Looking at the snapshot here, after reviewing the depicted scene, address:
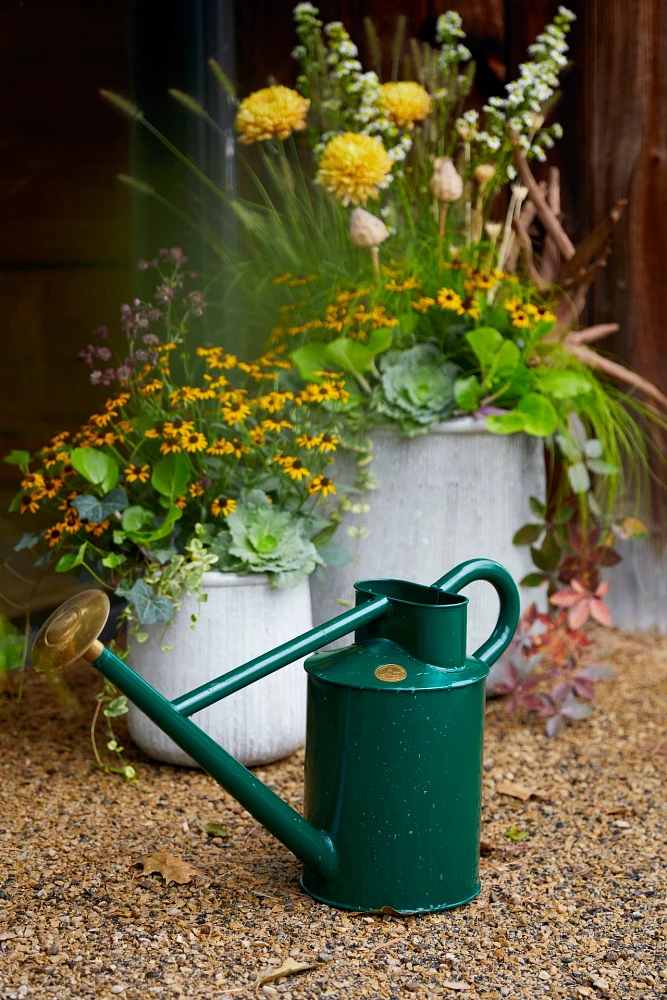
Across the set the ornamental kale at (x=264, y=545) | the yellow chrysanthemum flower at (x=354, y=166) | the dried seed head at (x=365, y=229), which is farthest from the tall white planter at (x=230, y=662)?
the yellow chrysanthemum flower at (x=354, y=166)

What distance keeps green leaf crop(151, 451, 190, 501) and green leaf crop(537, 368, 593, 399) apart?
2.58 feet

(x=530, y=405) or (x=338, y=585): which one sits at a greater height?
(x=530, y=405)

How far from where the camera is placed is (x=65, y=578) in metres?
2.61

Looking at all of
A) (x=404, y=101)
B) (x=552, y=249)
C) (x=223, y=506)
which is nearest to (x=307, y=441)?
(x=223, y=506)

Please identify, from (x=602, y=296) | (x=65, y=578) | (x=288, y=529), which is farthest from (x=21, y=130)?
(x=602, y=296)

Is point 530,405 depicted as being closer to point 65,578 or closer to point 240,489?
point 240,489

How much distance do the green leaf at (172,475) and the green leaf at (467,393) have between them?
61 centimetres

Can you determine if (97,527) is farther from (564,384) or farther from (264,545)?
(564,384)

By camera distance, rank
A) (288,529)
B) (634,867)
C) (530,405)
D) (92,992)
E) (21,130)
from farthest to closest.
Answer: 1. (21,130)
2. (530,405)
3. (288,529)
4. (634,867)
5. (92,992)

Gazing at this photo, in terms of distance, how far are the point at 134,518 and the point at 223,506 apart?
160 mm

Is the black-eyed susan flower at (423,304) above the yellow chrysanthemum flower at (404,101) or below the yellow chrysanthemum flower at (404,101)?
below

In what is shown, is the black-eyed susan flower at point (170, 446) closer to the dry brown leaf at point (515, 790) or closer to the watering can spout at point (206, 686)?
the watering can spout at point (206, 686)

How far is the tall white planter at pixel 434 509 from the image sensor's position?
88.0 inches

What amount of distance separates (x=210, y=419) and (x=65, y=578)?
79 centimetres
